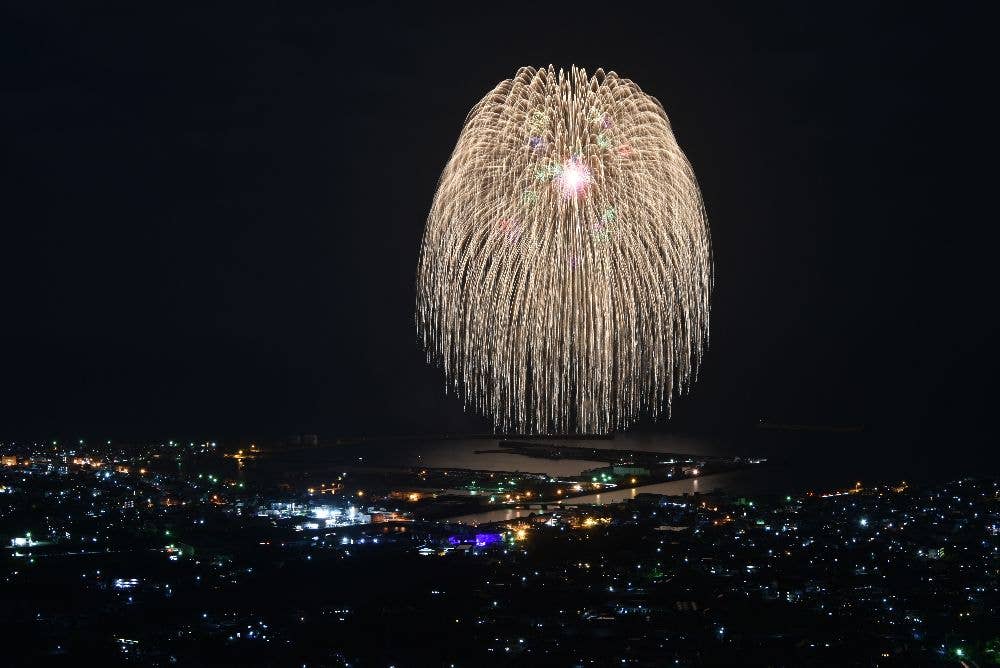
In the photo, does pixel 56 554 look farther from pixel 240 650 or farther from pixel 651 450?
pixel 651 450

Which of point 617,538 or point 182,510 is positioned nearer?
point 617,538

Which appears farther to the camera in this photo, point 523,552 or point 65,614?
point 523,552

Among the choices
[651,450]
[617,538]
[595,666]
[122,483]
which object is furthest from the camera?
[651,450]

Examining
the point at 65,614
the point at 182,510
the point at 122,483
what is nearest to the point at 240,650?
the point at 65,614

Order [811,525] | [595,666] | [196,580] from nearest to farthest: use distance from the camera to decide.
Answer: [595,666], [196,580], [811,525]

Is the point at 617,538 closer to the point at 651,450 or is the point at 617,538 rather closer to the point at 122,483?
the point at 122,483

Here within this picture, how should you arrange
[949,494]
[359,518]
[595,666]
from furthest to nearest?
[949,494] < [359,518] < [595,666]

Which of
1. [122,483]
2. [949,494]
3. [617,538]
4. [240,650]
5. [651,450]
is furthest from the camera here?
[651,450]

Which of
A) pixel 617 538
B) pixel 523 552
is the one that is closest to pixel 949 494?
pixel 617 538
